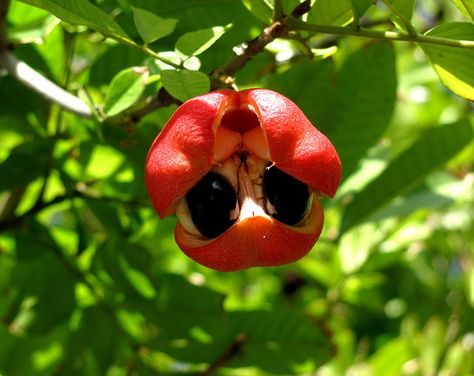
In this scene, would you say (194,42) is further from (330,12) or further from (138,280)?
(138,280)

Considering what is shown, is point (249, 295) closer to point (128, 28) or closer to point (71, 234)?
→ point (71, 234)

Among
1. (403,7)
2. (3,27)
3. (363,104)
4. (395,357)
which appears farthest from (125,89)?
(395,357)

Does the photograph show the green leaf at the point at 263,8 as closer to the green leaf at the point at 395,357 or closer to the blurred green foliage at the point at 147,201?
the blurred green foliage at the point at 147,201

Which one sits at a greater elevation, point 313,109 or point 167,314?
point 313,109

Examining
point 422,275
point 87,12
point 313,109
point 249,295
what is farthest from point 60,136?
point 422,275

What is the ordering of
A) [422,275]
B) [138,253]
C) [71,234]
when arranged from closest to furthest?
[138,253] → [71,234] → [422,275]

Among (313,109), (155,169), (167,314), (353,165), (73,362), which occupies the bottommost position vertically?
(73,362)

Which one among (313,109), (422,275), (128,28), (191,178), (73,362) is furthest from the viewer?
(422,275)
